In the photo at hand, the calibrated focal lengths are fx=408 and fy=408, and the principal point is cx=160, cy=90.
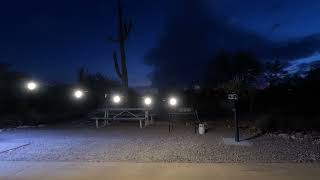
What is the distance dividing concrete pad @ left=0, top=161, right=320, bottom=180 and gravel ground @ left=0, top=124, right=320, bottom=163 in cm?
73

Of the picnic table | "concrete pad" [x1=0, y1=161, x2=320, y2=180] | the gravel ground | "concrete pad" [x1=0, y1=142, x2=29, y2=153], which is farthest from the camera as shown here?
the picnic table

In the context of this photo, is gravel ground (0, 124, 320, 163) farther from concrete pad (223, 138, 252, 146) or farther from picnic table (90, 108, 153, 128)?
picnic table (90, 108, 153, 128)

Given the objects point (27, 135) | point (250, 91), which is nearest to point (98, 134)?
point (27, 135)

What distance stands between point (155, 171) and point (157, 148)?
3.62 meters

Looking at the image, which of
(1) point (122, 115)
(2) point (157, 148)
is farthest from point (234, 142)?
(1) point (122, 115)

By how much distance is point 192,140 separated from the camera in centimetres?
1452

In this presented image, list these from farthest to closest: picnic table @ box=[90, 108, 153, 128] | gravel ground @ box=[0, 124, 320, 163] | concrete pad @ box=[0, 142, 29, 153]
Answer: picnic table @ box=[90, 108, 153, 128], concrete pad @ box=[0, 142, 29, 153], gravel ground @ box=[0, 124, 320, 163]

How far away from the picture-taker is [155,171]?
29.4 feet

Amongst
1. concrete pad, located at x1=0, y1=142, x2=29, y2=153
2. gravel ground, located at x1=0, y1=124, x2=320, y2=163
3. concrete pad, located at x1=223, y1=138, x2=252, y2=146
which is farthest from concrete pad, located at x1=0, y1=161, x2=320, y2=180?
concrete pad, located at x1=223, y1=138, x2=252, y2=146

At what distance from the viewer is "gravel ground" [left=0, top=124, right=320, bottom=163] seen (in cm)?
1064

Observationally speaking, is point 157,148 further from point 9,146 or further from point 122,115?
point 122,115

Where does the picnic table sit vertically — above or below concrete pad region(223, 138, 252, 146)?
above

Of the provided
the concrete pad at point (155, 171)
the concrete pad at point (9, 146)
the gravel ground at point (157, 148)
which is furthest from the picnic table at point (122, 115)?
the concrete pad at point (155, 171)

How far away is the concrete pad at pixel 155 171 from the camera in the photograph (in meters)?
8.38
